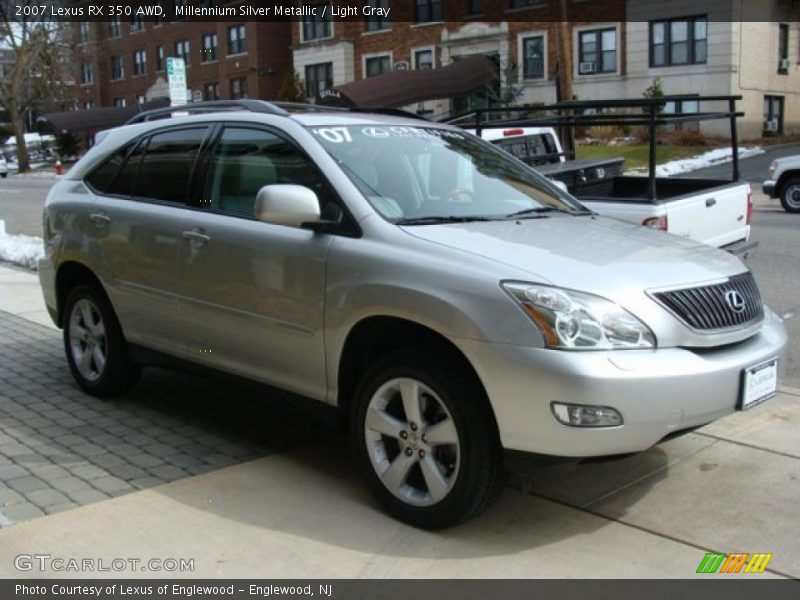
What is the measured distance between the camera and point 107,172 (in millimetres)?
5617

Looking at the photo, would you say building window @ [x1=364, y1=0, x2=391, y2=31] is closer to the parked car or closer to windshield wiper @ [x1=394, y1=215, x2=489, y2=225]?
the parked car

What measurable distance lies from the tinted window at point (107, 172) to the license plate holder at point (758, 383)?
3.91 metres

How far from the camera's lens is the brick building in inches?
2055

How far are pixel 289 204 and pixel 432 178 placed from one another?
856mm

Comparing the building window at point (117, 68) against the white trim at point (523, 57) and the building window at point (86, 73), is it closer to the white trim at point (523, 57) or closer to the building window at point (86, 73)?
the building window at point (86, 73)

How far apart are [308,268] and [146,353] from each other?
1.65 m

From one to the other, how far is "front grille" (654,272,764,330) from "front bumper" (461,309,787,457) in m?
0.17

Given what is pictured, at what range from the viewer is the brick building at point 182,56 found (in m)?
52.2

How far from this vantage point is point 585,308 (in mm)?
3334

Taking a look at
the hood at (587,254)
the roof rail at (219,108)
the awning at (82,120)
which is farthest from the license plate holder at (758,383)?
the awning at (82,120)

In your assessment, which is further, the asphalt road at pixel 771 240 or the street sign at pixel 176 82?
the street sign at pixel 176 82

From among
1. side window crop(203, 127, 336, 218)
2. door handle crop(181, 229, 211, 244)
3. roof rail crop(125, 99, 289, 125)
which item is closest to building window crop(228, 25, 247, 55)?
roof rail crop(125, 99, 289, 125)
